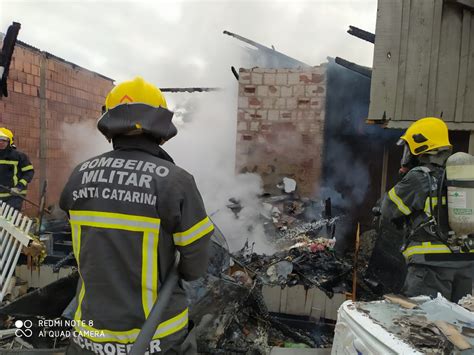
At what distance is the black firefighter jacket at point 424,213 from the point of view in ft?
9.25

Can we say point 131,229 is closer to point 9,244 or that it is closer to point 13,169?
point 9,244

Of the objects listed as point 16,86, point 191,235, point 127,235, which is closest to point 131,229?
point 127,235

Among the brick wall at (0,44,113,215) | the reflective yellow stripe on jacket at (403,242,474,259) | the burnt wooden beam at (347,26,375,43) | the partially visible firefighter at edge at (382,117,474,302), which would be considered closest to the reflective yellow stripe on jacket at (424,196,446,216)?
the partially visible firefighter at edge at (382,117,474,302)

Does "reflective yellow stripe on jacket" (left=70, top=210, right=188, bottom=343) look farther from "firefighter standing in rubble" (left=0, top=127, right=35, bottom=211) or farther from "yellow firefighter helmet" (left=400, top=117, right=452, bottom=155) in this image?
"firefighter standing in rubble" (left=0, top=127, right=35, bottom=211)

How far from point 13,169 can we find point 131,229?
5.40 metres

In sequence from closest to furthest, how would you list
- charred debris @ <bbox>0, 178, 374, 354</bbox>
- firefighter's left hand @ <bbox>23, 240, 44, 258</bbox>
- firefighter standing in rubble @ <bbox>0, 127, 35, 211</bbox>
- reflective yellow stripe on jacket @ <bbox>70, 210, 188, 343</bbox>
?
reflective yellow stripe on jacket @ <bbox>70, 210, 188, 343</bbox> < charred debris @ <bbox>0, 178, 374, 354</bbox> < firefighter's left hand @ <bbox>23, 240, 44, 258</bbox> < firefighter standing in rubble @ <bbox>0, 127, 35, 211</bbox>

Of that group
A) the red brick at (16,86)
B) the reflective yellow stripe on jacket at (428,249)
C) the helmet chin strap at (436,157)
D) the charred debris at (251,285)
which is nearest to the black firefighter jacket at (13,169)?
the charred debris at (251,285)

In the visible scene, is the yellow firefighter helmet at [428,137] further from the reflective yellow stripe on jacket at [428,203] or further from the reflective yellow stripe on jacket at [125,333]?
the reflective yellow stripe on jacket at [125,333]

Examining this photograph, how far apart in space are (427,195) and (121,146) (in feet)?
7.75

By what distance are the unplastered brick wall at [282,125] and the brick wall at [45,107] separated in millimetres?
A: 4440

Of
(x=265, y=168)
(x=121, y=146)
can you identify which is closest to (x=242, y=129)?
(x=265, y=168)

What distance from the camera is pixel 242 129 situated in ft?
20.8

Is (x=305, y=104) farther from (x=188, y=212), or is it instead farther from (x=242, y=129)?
(x=188, y=212)

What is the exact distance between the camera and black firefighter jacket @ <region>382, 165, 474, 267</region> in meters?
2.82
